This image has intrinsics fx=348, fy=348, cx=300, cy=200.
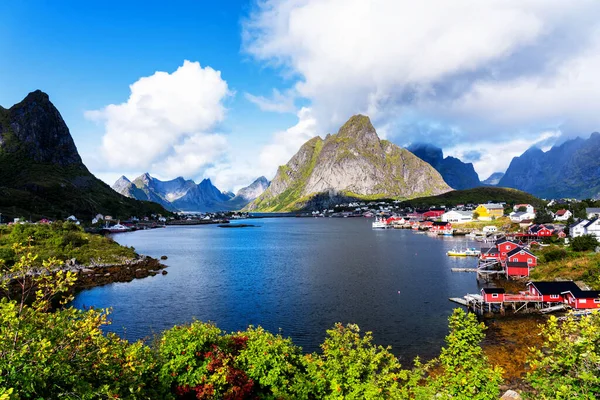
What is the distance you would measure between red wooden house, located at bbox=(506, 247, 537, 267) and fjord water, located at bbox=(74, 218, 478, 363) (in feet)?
32.1

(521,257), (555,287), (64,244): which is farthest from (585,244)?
(64,244)

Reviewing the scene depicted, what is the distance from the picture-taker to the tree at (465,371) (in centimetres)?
1299

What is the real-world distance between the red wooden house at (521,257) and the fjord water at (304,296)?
9777 mm

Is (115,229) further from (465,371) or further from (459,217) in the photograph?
(465,371)

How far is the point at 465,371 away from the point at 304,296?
144 ft

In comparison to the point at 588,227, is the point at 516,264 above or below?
below

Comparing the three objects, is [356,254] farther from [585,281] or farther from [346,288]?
[585,281]

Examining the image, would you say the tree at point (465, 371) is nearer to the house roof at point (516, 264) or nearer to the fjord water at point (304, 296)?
the fjord water at point (304, 296)

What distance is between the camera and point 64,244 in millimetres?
85250

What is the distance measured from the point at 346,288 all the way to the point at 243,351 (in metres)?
46.3

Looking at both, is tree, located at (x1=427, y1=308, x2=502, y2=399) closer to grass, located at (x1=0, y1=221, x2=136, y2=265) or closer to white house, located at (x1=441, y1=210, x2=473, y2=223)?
grass, located at (x1=0, y1=221, x2=136, y2=265)

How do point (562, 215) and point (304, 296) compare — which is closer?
point (304, 296)

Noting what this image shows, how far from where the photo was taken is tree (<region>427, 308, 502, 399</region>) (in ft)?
42.6

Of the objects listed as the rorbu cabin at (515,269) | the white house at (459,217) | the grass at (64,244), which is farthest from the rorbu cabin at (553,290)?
the white house at (459,217)
